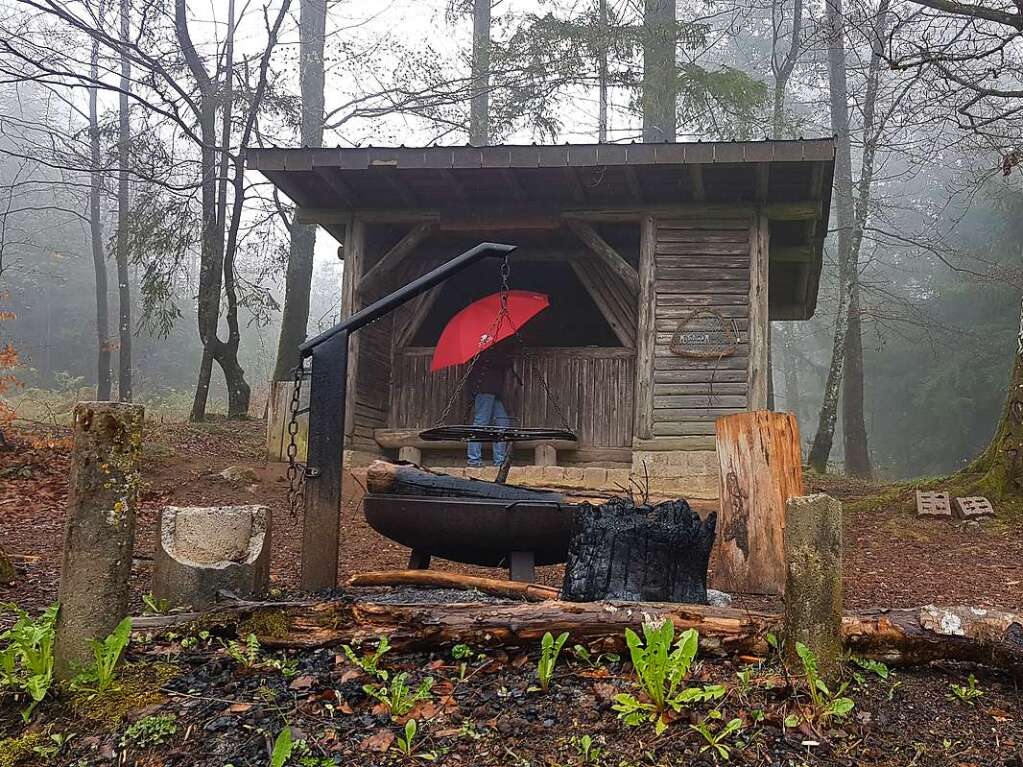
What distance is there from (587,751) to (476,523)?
2085 mm

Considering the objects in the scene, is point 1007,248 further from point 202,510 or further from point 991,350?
point 202,510

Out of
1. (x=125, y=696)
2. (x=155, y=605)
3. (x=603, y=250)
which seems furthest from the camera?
(x=603, y=250)

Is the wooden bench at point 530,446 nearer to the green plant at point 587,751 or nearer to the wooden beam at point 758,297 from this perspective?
the wooden beam at point 758,297

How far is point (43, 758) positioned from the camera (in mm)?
2590

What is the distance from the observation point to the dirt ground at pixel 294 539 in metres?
5.43

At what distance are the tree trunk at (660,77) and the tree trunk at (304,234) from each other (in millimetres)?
6434

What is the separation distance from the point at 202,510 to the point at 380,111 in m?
13.2

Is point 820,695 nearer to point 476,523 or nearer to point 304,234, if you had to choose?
point 476,523

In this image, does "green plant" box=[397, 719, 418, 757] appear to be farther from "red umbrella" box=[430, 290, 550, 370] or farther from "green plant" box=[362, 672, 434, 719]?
"red umbrella" box=[430, 290, 550, 370]

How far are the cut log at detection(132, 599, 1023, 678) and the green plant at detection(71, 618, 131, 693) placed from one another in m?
0.52

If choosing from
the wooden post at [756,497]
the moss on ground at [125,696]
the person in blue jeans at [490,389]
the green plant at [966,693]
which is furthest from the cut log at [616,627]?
the person in blue jeans at [490,389]

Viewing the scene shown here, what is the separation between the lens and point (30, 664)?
2826mm

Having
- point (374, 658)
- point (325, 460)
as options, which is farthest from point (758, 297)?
point (374, 658)

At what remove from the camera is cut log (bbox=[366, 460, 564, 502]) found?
4.81 meters
